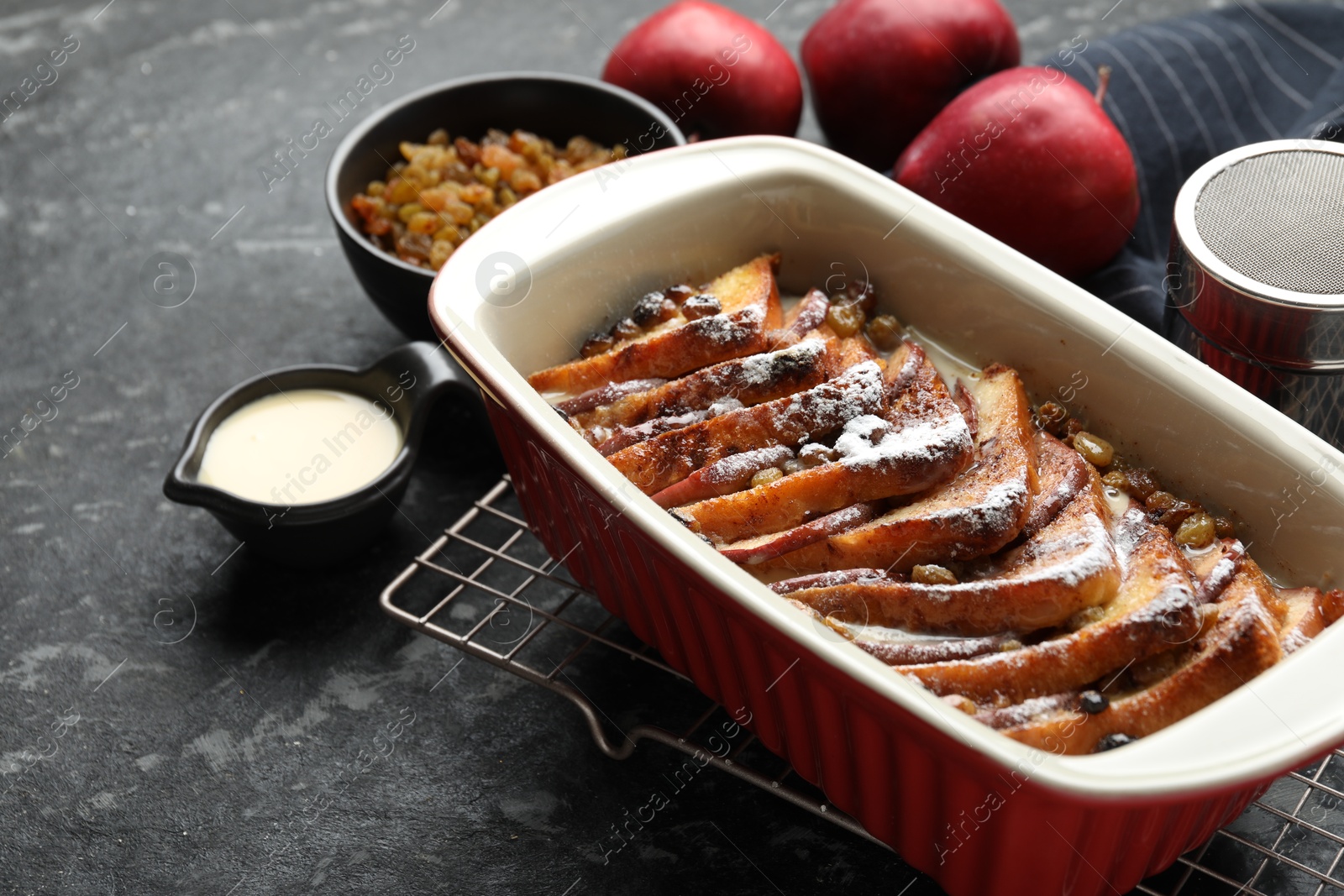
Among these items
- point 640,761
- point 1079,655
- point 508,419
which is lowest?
point 640,761

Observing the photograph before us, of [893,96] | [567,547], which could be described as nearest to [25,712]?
[567,547]

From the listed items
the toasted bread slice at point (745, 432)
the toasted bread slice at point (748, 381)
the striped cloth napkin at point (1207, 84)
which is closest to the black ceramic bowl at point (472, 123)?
the toasted bread slice at point (748, 381)

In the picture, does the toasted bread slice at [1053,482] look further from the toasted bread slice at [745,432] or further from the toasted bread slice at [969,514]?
the toasted bread slice at [745,432]

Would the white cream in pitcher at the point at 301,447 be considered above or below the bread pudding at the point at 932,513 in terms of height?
below

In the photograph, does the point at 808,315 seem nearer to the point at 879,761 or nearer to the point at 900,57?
the point at 879,761

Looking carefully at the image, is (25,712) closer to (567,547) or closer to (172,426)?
(172,426)

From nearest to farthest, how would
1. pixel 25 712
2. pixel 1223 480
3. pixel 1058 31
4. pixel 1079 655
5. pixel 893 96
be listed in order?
1. pixel 1079 655
2. pixel 1223 480
3. pixel 25 712
4. pixel 893 96
5. pixel 1058 31

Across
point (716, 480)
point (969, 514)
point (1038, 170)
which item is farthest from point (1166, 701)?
point (1038, 170)
